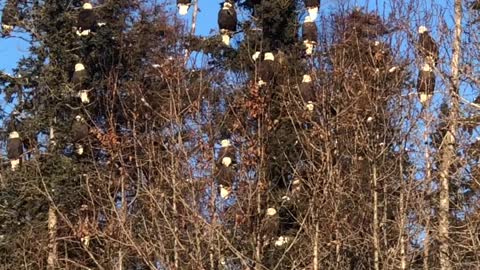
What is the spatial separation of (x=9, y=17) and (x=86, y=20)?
6.42ft

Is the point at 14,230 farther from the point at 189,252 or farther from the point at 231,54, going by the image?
the point at 189,252

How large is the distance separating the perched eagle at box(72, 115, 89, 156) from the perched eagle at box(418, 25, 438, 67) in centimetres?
991

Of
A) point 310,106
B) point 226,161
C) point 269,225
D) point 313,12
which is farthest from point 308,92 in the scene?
point 313,12

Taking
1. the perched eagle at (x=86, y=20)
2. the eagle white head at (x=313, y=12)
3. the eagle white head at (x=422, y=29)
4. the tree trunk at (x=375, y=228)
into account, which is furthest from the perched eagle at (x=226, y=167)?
the perched eagle at (x=86, y=20)

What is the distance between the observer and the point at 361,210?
39.5 ft

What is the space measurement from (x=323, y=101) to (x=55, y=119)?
1314cm

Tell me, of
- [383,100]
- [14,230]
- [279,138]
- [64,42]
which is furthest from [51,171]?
[383,100]

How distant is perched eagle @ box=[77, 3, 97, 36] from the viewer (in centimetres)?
2338

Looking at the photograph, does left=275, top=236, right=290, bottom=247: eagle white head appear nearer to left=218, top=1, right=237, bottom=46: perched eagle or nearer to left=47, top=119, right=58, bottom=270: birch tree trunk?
left=47, top=119, right=58, bottom=270: birch tree trunk

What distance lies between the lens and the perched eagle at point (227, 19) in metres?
20.2

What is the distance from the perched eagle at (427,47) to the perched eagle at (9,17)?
12880 millimetres

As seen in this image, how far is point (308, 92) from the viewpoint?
14.0m

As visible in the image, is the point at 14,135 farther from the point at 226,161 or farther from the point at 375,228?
the point at 375,228

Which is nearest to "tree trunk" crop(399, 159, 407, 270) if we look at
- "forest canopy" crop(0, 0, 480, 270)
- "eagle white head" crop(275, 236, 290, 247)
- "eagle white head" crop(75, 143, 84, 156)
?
"forest canopy" crop(0, 0, 480, 270)
